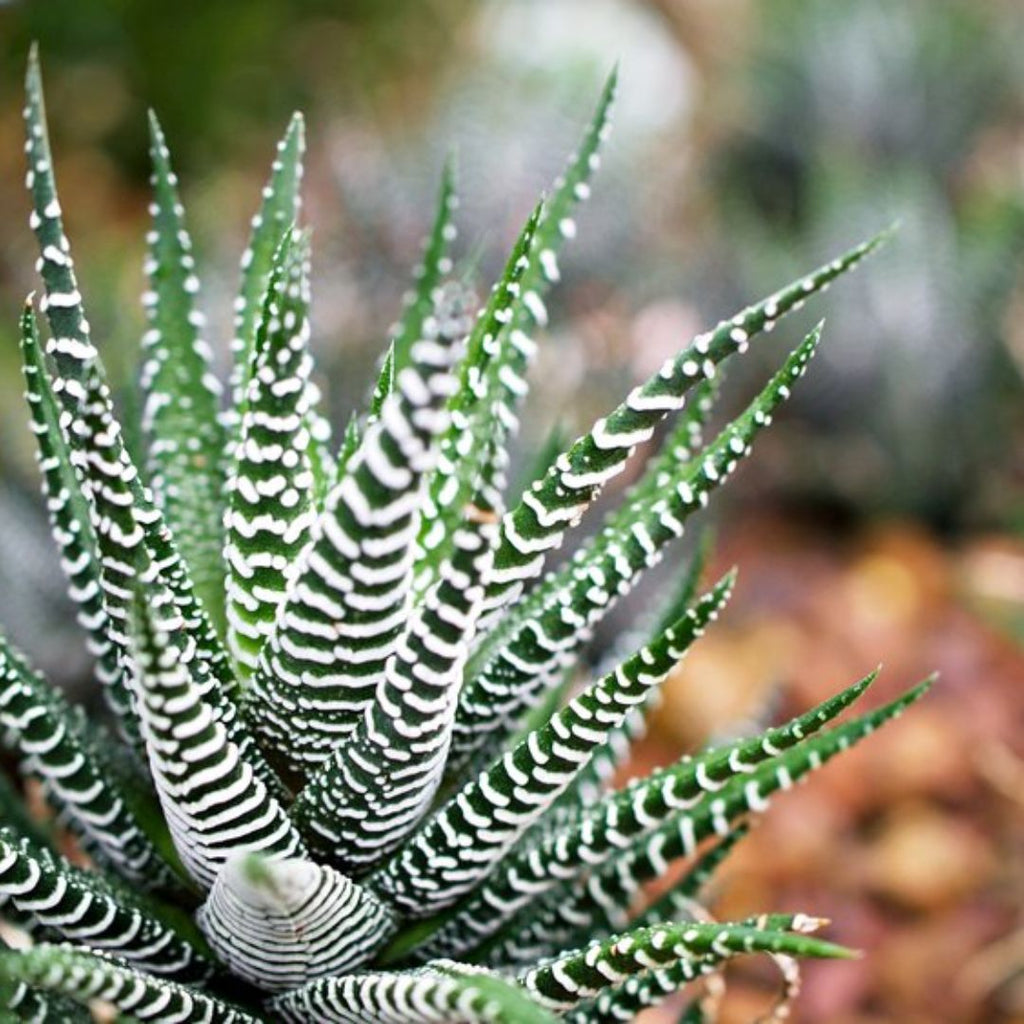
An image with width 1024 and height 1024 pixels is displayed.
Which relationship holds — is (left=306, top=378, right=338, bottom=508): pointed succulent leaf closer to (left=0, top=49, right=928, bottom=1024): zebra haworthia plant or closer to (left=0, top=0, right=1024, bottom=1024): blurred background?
(left=0, top=49, right=928, bottom=1024): zebra haworthia plant

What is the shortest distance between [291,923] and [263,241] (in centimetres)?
34

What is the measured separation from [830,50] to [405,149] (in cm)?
90

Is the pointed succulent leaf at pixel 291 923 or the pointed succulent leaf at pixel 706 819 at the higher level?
the pointed succulent leaf at pixel 706 819

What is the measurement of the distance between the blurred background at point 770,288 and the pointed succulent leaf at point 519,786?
0.25 meters

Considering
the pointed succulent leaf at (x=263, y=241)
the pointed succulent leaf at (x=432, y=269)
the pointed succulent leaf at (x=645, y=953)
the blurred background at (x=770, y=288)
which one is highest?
the blurred background at (x=770, y=288)

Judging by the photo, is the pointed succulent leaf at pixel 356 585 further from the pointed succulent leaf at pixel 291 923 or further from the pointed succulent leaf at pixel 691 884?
the pointed succulent leaf at pixel 691 884

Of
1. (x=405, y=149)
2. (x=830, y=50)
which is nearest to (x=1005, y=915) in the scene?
(x=405, y=149)

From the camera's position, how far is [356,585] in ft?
1.78

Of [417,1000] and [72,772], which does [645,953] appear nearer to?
[417,1000]

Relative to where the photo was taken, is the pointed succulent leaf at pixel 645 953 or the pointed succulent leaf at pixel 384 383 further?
the pointed succulent leaf at pixel 384 383

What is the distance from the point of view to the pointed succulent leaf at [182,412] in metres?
0.73

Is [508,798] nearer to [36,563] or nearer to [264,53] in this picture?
[36,563]

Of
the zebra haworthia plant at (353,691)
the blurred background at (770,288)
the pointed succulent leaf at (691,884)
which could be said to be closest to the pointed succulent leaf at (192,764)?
the zebra haworthia plant at (353,691)

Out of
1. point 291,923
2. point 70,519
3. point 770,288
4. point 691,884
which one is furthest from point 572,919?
point 770,288
